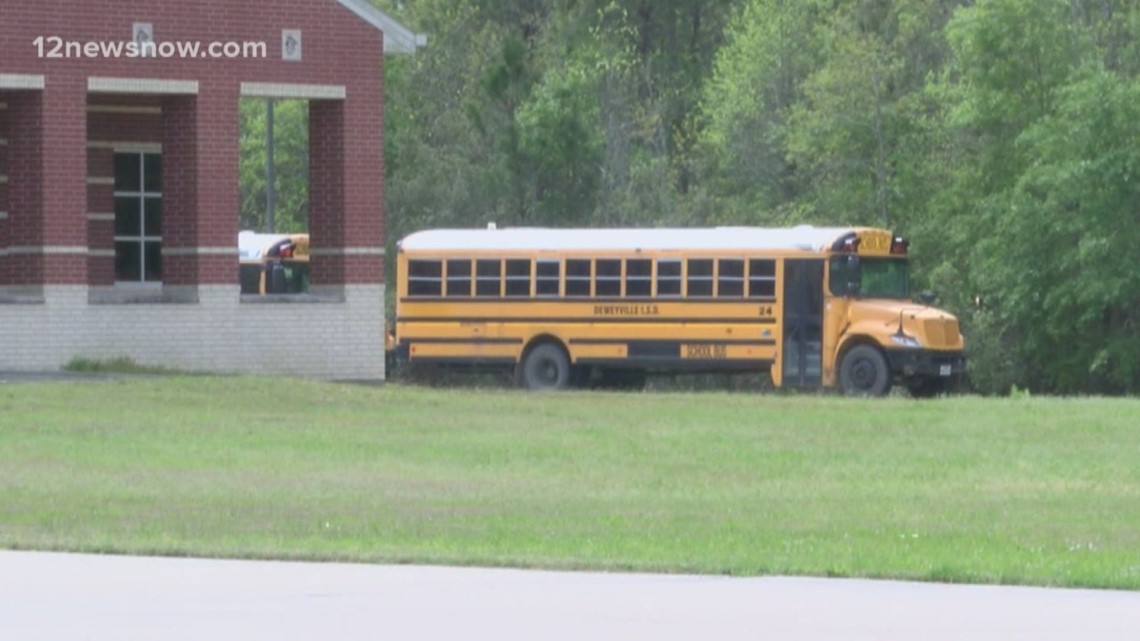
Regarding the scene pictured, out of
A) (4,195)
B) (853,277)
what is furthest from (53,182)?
(853,277)

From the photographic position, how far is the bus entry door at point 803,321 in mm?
39500

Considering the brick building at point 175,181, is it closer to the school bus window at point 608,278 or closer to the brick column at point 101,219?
the brick column at point 101,219

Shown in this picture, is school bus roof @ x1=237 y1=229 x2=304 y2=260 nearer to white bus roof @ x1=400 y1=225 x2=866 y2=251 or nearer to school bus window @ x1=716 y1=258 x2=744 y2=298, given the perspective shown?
white bus roof @ x1=400 y1=225 x2=866 y2=251

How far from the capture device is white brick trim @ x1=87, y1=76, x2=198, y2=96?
1460 inches

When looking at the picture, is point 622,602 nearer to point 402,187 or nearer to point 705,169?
point 402,187

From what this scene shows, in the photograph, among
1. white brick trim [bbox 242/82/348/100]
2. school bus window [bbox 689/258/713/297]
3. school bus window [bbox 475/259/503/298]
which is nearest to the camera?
Result: white brick trim [bbox 242/82/348/100]

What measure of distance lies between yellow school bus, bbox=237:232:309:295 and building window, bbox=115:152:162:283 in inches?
417

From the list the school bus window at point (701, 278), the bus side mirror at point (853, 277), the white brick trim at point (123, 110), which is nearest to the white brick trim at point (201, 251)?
the white brick trim at point (123, 110)

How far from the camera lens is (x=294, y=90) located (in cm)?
3872

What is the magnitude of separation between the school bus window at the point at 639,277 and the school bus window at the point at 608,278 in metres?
0.16

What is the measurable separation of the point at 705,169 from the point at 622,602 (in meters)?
61.7

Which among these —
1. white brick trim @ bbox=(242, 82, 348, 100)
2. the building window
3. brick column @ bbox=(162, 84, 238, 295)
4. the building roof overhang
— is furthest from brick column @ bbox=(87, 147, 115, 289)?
the building roof overhang

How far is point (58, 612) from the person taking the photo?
13.1m

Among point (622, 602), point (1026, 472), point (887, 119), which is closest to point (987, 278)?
point (887, 119)
